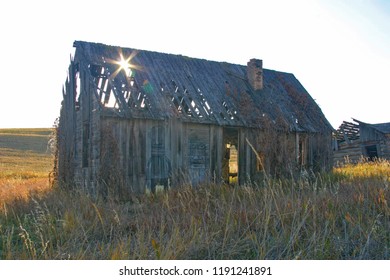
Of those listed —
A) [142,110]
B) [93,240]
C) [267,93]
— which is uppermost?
[267,93]

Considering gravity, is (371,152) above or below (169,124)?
below

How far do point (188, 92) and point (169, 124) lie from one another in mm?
2063

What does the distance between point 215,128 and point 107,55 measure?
4.89 metres

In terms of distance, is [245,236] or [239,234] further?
[239,234]

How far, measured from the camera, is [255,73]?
1755 centimetres

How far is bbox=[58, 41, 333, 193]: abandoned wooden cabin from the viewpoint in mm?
12266

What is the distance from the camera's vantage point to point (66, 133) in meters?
15.1

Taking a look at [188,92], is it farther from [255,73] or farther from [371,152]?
[371,152]

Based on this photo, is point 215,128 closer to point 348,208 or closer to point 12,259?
point 348,208

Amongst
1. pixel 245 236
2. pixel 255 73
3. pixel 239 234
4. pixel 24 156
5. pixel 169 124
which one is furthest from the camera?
pixel 24 156

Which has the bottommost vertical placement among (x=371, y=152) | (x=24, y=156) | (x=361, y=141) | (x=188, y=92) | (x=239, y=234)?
(x=239, y=234)

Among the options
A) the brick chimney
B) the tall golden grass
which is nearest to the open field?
the brick chimney

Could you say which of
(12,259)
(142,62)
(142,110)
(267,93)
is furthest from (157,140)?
(12,259)

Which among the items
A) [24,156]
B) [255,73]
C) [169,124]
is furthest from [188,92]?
[24,156]
